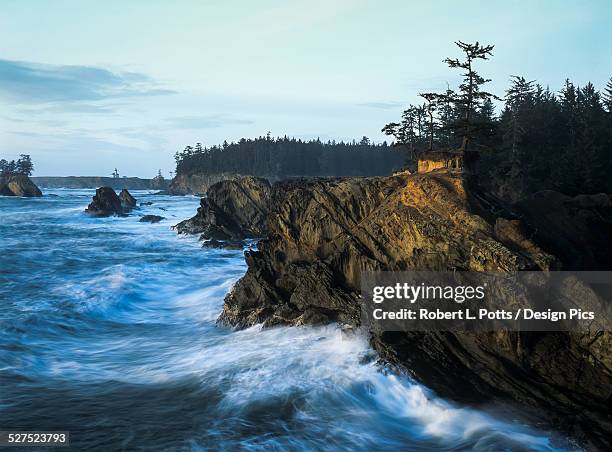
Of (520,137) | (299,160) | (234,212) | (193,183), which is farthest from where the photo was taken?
(193,183)

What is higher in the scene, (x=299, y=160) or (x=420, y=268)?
(x=299, y=160)

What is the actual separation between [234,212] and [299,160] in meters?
92.7

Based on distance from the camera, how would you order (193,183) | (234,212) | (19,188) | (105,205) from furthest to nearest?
(193,183) → (19,188) → (105,205) → (234,212)

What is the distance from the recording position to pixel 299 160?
151m

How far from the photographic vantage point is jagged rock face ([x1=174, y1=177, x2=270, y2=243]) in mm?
55156

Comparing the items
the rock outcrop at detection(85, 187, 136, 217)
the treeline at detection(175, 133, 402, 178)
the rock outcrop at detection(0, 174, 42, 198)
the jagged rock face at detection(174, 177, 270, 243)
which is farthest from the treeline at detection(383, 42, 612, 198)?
the rock outcrop at detection(0, 174, 42, 198)

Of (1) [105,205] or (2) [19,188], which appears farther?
(2) [19,188]

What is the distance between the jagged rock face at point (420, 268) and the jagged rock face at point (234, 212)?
27.7 metres

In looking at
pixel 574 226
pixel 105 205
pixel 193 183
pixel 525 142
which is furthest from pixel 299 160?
pixel 574 226

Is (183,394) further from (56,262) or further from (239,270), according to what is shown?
(56,262)

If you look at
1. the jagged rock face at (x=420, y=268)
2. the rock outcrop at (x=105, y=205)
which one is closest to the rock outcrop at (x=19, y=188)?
the rock outcrop at (x=105, y=205)

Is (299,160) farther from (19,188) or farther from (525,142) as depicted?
(525,142)

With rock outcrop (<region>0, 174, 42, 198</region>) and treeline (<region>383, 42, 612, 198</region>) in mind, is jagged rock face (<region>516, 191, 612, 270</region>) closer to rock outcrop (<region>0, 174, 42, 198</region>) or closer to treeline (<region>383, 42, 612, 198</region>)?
treeline (<region>383, 42, 612, 198</region>)

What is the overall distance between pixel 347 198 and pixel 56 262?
27.2 metres
